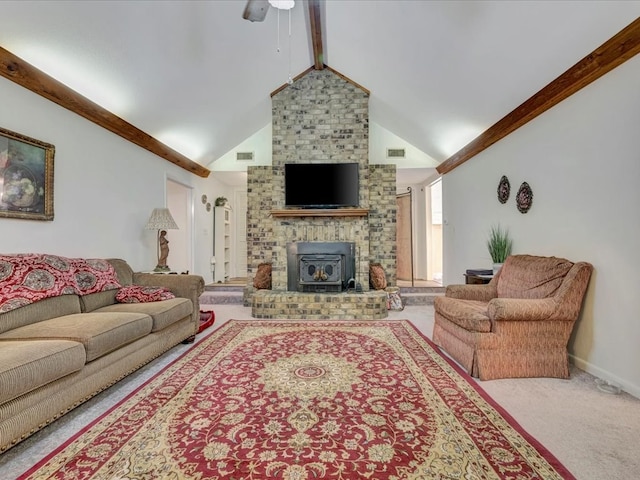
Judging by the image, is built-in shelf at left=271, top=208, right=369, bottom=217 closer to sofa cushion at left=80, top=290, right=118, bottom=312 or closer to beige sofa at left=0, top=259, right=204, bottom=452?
beige sofa at left=0, top=259, right=204, bottom=452

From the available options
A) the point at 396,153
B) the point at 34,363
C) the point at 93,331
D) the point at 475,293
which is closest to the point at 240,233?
the point at 396,153

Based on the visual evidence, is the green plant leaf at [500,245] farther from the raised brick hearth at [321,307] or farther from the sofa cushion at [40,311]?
the sofa cushion at [40,311]

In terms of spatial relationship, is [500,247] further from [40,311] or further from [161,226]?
[40,311]

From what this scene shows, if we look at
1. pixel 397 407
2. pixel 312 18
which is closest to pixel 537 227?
pixel 397 407

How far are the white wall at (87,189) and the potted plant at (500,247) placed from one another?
428 cm

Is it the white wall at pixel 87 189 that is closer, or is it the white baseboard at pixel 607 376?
the white baseboard at pixel 607 376

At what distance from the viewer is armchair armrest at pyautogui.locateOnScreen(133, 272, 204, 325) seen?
10.8ft

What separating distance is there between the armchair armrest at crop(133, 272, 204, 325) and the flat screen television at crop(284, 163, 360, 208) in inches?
87.6

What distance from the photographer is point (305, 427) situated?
1758 mm

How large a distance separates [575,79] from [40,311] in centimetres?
435

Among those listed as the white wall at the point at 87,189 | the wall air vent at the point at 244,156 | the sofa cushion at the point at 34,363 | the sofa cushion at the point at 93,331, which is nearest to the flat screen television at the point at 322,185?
the wall air vent at the point at 244,156

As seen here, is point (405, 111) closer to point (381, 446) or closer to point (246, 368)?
point (246, 368)

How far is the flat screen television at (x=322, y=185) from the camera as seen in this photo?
5113 mm

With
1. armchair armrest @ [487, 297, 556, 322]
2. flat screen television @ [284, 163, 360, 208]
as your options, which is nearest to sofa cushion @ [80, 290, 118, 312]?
flat screen television @ [284, 163, 360, 208]
